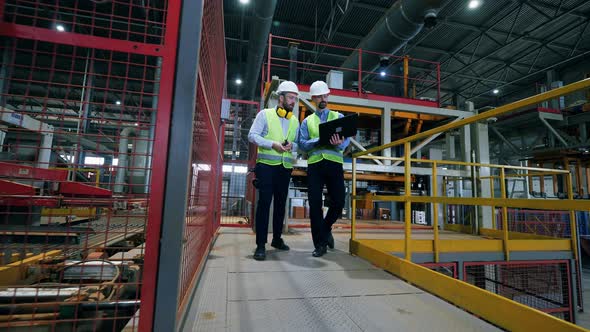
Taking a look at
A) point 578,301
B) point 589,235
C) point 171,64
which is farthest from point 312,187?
point 589,235

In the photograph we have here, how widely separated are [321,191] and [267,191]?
2.04 ft

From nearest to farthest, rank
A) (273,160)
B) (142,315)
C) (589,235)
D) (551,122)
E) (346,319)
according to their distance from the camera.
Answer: (142,315) < (346,319) < (273,160) < (589,235) < (551,122)

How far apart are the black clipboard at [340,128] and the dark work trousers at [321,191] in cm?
31

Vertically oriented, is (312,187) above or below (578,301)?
above

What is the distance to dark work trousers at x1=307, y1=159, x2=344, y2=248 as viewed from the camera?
3.14 m

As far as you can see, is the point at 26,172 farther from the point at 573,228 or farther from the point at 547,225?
the point at 547,225

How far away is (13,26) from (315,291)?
2350mm

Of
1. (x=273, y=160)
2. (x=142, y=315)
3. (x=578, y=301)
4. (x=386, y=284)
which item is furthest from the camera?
(x=578, y=301)

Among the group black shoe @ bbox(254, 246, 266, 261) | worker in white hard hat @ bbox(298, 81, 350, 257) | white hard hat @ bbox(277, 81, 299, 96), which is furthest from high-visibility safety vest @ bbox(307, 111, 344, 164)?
black shoe @ bbox(254, 246, 266, 261)

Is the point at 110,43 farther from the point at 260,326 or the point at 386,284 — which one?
the point at 386,284

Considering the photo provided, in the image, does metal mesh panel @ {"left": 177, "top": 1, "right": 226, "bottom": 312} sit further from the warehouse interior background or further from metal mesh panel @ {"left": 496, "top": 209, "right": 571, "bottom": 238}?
metal mesh panel @ {"left": 496, "top": 209, "right": 571, "bottom": 238}

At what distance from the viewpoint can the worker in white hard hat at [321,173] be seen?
10.3 feet

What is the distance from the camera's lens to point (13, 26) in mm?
1344

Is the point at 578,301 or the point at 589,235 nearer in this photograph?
the point at 578,301
